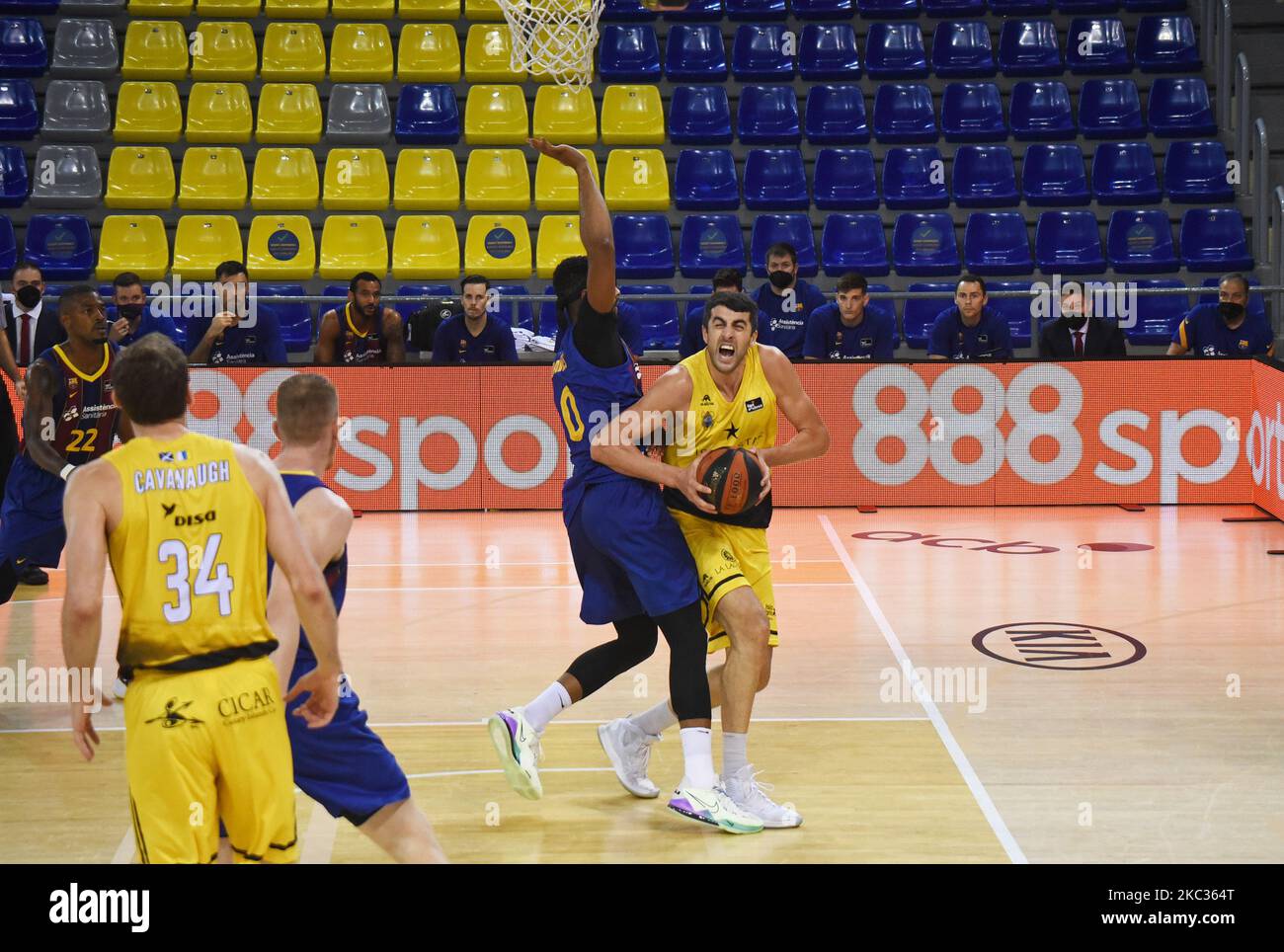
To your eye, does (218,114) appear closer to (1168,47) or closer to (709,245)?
(709,245)

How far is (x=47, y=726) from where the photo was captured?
22.4 feet

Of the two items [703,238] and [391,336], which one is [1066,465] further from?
[391,336]

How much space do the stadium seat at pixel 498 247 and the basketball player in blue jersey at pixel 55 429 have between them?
6952 mm

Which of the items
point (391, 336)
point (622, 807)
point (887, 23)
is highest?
point (887, 23)

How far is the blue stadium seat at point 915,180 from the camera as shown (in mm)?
14828

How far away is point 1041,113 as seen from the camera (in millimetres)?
15352

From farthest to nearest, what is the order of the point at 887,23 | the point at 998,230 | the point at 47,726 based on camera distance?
1. the point at 887,23
2. the point at 998,230
3. the point at 47,726

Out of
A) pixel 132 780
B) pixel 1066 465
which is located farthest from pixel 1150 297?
pixel 132 780

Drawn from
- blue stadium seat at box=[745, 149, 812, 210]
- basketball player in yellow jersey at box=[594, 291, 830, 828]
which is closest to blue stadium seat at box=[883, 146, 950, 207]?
blue stadium seat at box=[745, 149, 812, 210]

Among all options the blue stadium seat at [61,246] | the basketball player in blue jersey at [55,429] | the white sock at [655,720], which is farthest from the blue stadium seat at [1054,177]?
the white sock at [655,720]

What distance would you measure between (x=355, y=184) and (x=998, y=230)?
20.7 feet

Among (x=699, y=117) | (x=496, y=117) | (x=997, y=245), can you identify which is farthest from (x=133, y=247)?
(x=997, y=245)

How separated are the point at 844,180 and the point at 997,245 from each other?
1.64 m

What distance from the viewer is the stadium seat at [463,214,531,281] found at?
566 inches
